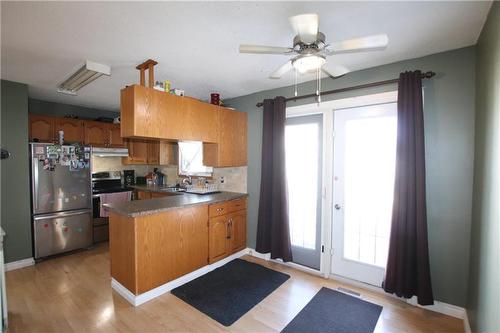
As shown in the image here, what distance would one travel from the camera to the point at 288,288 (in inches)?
103

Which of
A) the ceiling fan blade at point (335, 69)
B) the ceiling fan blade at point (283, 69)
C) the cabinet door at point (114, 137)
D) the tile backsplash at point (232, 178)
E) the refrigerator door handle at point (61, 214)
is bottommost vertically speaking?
the refrigerator door handle at point (61, 214)

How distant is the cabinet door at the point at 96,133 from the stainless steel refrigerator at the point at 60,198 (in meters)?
0.49

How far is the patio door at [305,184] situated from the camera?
2959mm

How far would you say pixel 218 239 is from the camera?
10.3ft

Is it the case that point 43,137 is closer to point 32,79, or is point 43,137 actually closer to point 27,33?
point 32,79

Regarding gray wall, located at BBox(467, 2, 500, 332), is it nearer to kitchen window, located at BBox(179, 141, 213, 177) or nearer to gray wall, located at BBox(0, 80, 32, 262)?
kitchen window, located at BBox(179, 141, 213, 177)

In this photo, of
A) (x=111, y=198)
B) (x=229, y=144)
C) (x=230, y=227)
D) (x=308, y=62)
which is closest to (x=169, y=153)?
(x=111, y=198)

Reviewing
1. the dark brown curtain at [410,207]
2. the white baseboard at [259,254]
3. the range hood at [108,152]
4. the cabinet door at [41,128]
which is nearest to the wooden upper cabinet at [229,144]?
the white baseboard at [259,254]

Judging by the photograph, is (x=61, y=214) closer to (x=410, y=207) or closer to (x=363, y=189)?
(x=363, y=189)

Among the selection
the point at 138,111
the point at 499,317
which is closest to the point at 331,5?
the point at 138,111

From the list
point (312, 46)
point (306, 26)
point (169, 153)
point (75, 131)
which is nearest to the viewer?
point (306, 26)

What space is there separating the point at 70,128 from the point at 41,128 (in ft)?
1.23

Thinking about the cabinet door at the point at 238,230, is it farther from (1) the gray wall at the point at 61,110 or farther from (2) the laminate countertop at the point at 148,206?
(1) the gray wall at the point at 61,110

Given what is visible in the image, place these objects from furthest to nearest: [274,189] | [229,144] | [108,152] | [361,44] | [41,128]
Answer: [108,152]
[41,128]
[229,144]
[274,189]
[361,44]
